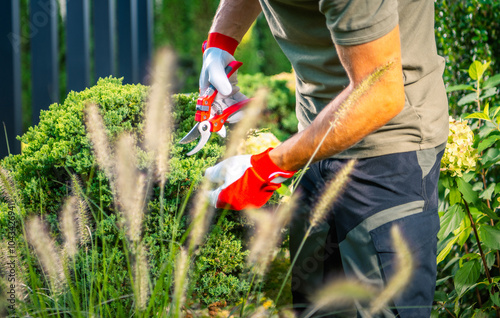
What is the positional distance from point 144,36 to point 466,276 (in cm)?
320

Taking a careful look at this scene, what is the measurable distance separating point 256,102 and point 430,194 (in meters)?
0.66

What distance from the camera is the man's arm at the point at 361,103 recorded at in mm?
1127

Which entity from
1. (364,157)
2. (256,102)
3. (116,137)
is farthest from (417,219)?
(116,137)

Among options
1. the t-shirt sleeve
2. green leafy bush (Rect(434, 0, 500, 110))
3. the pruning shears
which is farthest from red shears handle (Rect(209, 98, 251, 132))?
green leafy bush (Rect(434, 0, 500, 110))

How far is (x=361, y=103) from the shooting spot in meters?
1.19

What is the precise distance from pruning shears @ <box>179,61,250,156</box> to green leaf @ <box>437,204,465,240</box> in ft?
3.10

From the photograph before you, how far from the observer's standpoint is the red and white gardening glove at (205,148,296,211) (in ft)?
4.65

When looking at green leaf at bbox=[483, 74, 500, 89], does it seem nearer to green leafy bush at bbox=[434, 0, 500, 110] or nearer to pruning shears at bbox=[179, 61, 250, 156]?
green leafy bush at bbox=[434, 0, 500, 110]

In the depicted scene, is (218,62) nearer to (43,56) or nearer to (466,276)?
(466,276)

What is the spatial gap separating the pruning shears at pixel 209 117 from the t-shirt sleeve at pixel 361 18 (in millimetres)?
731

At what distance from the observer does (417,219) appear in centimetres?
143

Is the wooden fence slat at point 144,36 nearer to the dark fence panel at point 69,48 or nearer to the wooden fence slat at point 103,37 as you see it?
the dark fence panel at point 69,48

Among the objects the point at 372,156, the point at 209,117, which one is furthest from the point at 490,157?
the point at 209,117

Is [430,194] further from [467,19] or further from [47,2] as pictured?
[47,2]
